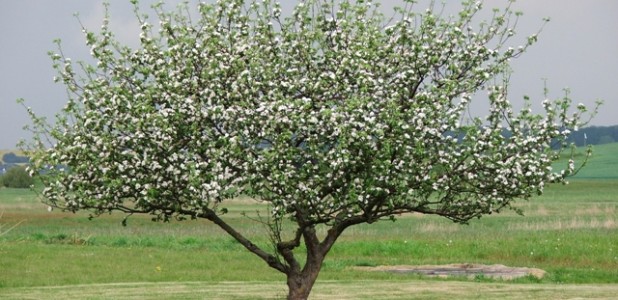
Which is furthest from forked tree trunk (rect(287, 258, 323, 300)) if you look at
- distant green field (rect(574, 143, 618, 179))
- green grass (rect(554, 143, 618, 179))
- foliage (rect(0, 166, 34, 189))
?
distant green field (rect(574, 143, 618, 179))

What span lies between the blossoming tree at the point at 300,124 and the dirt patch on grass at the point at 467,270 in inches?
713

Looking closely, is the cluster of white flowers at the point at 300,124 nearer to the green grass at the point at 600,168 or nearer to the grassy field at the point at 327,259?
the grassy field at the point at 327,259

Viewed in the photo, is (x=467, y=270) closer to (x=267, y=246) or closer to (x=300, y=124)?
(x=267, y=246)

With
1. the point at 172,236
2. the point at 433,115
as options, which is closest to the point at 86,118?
the point at 433,115

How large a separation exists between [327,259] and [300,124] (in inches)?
1092

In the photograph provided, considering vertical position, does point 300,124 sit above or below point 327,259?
above

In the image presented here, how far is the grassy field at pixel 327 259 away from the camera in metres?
33.3

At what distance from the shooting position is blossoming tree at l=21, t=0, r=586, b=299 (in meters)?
21.6

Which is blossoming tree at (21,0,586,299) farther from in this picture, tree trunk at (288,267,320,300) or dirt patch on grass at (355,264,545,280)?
dirt patch on grass at (355,264,545,280)

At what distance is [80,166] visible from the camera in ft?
74.6

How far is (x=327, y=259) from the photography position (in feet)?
159

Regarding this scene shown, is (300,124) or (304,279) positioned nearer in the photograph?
(300,124)

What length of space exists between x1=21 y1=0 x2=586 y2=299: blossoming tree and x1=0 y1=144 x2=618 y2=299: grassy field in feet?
29.2

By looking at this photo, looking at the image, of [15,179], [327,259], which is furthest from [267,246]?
[15,179]
